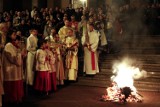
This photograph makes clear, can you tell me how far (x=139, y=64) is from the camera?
43.2 feet

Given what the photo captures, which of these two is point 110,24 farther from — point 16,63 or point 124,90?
point 16,63

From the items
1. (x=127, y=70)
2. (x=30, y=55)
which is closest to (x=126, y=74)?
(x=127, y=70)

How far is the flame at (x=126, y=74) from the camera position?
10170 mm

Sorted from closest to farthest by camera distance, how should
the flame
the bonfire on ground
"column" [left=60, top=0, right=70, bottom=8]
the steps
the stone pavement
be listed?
the stone pavement → the bonfire on ground → the flame → the steps → "column" [left=60, top=0, right=70, bottom=8]

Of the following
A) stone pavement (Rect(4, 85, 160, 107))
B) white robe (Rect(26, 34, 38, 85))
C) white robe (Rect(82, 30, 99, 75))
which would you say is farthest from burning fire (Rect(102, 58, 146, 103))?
white robe (Rect(26, 34, 38, 85))

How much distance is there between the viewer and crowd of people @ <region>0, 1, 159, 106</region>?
8.80 meters

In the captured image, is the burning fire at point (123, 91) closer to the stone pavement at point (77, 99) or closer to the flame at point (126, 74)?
the flame at point (126, 74)

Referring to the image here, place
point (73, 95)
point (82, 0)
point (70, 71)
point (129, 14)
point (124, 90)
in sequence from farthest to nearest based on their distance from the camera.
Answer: point (82, 0) → point (129, 14) → point (70, 71) → point (73, 95) → point (124, 90)

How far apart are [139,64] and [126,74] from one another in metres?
2.63

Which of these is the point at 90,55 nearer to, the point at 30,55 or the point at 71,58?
the point at 71,58

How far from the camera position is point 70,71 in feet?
40.5

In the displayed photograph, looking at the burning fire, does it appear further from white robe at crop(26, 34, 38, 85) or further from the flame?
white robe at crop(26, 34, 38, 85)

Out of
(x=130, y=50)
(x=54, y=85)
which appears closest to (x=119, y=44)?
(x=130, y=50)

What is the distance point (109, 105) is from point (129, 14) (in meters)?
10.0
